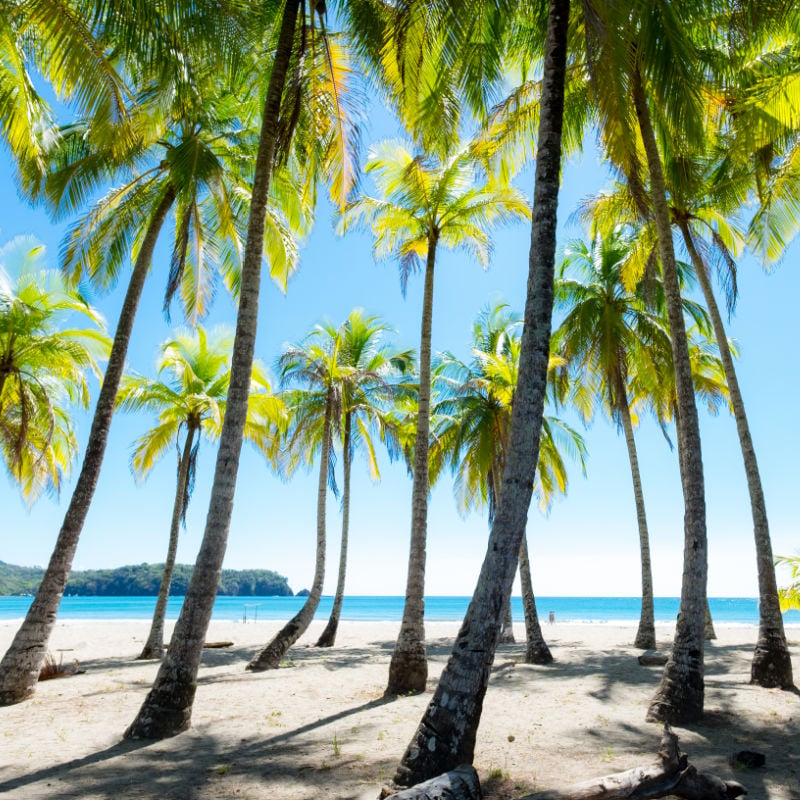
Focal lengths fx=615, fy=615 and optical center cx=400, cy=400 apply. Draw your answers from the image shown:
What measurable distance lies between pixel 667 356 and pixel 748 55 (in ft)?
24.9

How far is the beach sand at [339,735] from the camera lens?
5.36 meters

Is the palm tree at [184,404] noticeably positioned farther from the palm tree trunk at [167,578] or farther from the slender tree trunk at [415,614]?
the slender tree trunk at [415,614]

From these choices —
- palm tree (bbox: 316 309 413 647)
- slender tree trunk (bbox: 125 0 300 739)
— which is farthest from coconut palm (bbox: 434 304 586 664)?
slender tree trunk (bbox: 125 0 300 739)

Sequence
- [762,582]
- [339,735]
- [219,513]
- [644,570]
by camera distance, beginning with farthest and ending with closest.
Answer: [644,570], [762,582], [219,513], [339,735]

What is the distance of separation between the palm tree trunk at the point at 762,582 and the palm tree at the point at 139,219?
8414mm

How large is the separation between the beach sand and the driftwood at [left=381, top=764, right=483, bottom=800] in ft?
2.14

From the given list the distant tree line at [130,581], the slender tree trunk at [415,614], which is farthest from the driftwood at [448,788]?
the distant tree line at [130,581]

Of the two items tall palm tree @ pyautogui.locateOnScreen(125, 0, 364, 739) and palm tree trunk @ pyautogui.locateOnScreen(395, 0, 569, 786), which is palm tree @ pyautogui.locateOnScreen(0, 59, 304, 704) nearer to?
tall palm tree @ pyautogui.locateOnScreen(125, 0, 364, 739)

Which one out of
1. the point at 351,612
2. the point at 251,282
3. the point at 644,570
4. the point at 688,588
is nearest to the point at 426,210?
the point at 251,282

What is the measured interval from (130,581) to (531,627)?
10883cm

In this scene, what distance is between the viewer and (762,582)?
972 centimetres

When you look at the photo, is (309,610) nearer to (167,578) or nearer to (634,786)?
(167,578)

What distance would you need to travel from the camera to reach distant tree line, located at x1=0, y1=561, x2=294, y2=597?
105500 mm

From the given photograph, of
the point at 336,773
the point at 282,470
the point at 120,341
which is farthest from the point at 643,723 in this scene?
the point at 282,470
